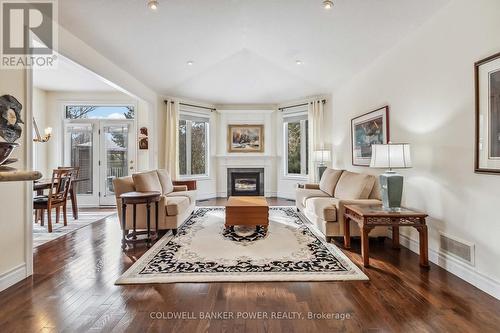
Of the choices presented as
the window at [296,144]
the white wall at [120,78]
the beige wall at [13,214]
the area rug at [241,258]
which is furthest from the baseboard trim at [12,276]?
the window at [296,144]

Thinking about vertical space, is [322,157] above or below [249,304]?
above

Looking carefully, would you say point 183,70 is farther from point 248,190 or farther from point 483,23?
point 483,23

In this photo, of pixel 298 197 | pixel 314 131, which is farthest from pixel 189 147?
pixel 298 197

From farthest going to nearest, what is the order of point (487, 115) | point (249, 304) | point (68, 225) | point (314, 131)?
1. point (314, 131)
2. point (68, 225)
3. point (487, 115)
4. point (249, 304)

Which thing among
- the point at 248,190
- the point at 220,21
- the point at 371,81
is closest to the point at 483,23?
the point at 371,81

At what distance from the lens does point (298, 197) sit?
5320mm

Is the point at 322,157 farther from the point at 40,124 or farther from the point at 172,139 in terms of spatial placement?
the point at 40,124

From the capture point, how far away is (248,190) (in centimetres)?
772

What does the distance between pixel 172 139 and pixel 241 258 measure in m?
4.32

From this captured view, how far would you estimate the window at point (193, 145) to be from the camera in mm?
7223

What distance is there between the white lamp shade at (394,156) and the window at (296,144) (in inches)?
161

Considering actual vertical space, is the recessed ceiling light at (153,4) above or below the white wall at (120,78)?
above

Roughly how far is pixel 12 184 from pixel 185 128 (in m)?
5.02

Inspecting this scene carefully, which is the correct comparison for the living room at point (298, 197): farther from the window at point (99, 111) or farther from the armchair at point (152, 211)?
the window at point (99, 111)
